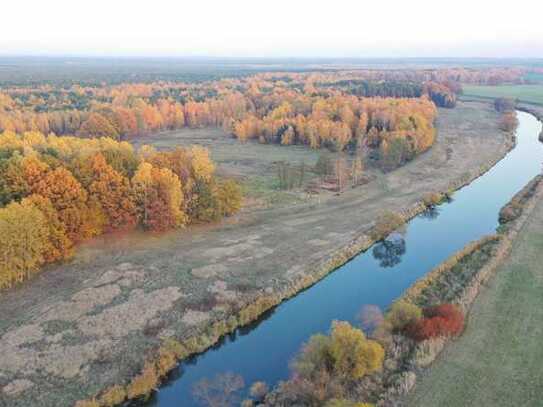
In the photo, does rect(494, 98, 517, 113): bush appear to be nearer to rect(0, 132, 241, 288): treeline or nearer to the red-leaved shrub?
rect(0, 132, 241, 288): treeline

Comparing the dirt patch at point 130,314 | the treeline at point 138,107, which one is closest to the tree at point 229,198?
the dirt patch at point 130,314

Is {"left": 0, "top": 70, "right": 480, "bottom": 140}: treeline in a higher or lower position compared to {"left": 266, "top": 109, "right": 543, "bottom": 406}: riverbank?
higher

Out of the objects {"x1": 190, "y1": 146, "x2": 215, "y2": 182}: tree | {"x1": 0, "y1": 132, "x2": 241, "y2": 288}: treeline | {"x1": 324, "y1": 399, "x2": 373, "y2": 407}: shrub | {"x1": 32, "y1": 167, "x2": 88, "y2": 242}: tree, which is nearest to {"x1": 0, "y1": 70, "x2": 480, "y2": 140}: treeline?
{"x1": 0, "y1": 132, "x2": 241, "y2": 288}: treeline

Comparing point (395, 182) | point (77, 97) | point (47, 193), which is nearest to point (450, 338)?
point (47, 193)

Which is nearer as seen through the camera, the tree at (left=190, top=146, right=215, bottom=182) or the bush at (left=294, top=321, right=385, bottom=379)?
the bush at (left=294, top=321, right=385, bottom=379)

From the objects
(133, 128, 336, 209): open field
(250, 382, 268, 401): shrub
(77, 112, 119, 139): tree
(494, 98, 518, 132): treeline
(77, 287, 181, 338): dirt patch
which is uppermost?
(77, 112, 119, 139): tree

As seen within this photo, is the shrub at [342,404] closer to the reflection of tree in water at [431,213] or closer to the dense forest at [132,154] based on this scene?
the dense forest at [132,154]

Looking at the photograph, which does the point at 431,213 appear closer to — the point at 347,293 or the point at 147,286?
the point at 347,293
